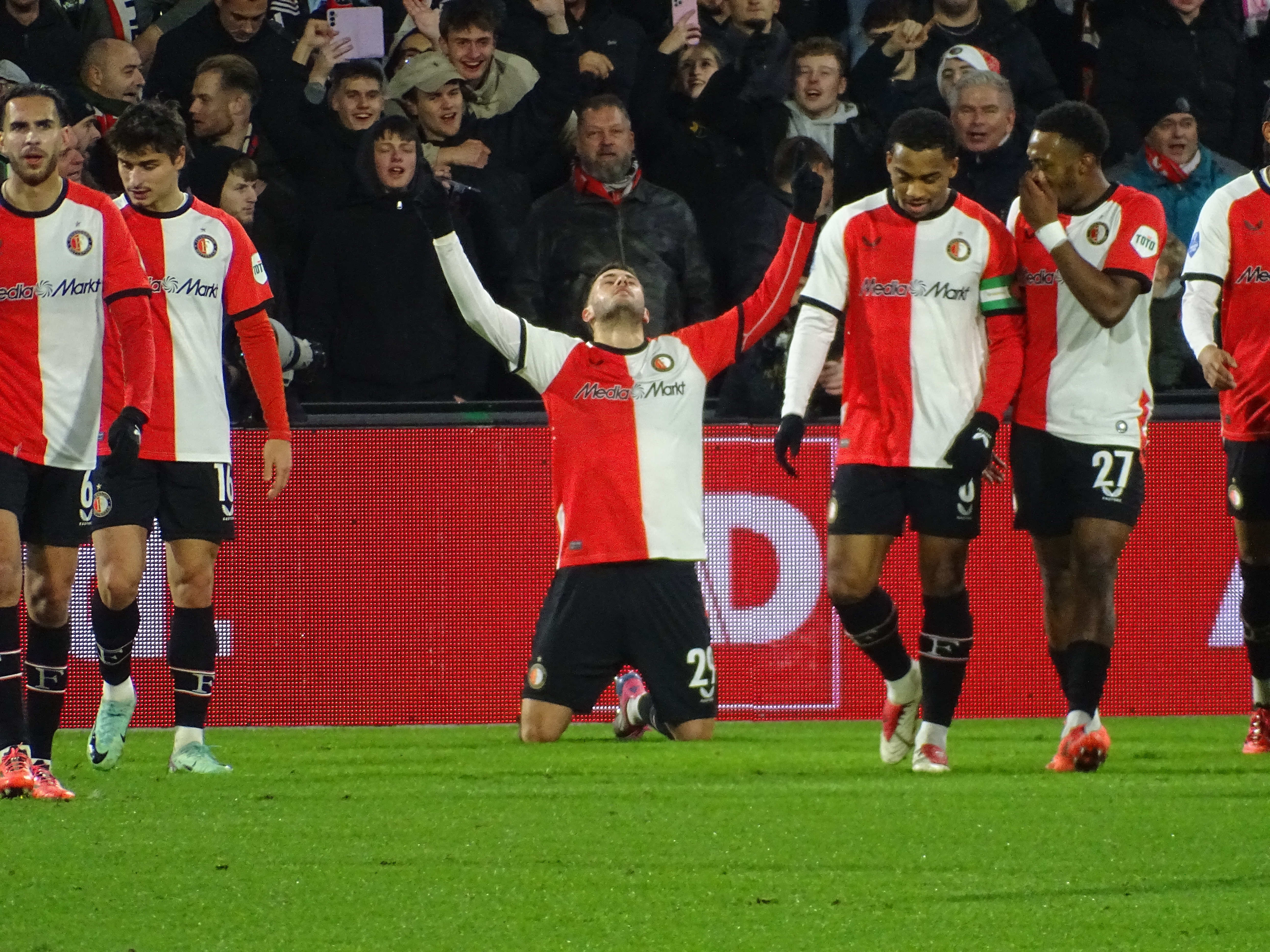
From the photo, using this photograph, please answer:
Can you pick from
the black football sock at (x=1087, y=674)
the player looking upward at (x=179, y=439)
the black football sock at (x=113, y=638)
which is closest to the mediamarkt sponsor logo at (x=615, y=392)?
the player looking upward at (x=179, y=439)

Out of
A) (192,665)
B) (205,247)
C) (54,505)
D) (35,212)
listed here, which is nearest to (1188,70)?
(205,247)

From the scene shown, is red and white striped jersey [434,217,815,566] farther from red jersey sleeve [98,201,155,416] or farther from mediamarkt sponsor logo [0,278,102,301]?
mediamarkt sponsor logo [0,278,102,301]

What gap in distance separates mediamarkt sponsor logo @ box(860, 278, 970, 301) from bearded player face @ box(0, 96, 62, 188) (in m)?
2.57

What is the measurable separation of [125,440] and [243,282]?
1.33 m

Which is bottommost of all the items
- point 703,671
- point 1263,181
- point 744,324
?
point 703,671

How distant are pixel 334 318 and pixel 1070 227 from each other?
12.3ft

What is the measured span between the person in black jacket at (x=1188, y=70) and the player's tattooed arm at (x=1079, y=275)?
14.2 feet

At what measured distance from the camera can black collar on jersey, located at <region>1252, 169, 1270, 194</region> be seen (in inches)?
310

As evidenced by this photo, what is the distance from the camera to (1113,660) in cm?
956

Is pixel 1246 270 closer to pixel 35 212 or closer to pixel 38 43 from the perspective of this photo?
pixel 35 212

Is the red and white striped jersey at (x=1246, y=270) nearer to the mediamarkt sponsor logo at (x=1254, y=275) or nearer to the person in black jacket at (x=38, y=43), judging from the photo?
the mediamarkt sponsor logo at (x=1254, y=275)

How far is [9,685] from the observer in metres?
6.44

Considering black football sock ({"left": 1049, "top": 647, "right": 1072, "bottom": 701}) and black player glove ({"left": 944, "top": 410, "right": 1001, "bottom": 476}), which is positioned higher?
black player glove ({"left": 944, "top": 410, "right": 1001, "bottom": 476})

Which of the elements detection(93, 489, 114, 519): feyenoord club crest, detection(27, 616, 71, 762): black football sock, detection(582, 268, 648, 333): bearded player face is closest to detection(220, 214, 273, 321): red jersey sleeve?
detection(93, 489, 114, 519): feyenoord club crest
